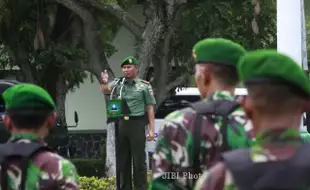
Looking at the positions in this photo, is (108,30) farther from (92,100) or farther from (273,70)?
(273,70)

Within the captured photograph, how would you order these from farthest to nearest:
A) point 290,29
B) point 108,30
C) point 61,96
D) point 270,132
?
point 108,30 < point 61,96 < point 290,29 < point 270,132

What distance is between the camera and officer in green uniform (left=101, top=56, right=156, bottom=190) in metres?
10.6

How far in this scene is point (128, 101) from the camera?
10.6 meters

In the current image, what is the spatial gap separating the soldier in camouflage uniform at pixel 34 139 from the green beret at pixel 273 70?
4.10 feet

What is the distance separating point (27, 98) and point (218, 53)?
0.95 m

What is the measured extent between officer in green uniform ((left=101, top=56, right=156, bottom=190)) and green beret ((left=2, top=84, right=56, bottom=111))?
6570mm

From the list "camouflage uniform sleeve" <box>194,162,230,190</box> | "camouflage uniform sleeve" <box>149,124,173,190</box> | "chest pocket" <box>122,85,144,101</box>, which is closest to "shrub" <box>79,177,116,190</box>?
"chest pocket" <box>122,85,144,101</box>

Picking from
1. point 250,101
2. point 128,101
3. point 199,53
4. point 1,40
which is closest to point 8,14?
point 1,40

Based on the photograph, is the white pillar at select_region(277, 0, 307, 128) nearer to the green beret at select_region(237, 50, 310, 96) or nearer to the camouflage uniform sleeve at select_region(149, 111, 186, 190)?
the camouflage uniform sleeve at select_region(149, 111, 186, 190)

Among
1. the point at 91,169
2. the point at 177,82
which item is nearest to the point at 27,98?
the point at 177,82

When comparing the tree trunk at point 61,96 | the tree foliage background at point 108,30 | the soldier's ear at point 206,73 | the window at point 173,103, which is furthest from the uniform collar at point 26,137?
the window at point 173,103

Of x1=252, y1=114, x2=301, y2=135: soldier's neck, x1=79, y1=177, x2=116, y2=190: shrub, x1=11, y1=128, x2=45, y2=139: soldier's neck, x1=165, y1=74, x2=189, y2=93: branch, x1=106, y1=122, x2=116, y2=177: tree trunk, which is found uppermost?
x1=165, y1=74, x2=189, y2=93: branch

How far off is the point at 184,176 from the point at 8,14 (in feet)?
39.1

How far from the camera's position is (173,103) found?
18.0m
